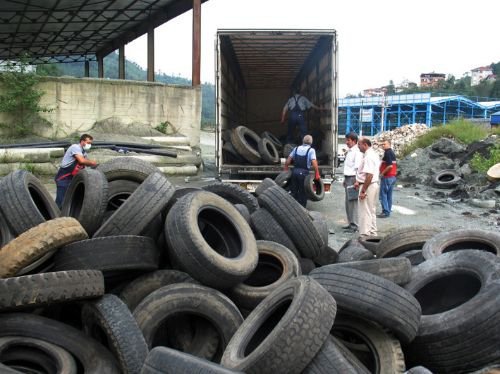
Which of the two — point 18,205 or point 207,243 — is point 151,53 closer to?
point 18,205

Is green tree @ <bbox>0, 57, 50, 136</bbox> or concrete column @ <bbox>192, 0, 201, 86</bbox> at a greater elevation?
concrete column @ <bbox>192, 0, 201, 86</bbox>

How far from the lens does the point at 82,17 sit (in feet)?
83.7

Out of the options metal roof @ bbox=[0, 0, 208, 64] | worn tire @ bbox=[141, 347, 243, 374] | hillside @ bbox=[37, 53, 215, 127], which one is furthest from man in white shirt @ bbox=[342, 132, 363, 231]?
hillside @ bbox=[37, 53, 215, 127]

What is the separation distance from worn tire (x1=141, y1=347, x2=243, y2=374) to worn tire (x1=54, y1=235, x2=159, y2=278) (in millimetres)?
1313

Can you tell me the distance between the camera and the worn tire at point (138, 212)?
4.43m

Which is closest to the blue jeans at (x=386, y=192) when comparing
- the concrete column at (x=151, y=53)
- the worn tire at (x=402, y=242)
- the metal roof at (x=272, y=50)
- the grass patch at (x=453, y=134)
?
the metal roof at (x=272, y=50)

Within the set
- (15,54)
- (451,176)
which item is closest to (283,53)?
(451,176)

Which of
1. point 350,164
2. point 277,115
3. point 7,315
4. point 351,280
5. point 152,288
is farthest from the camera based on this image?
point 277,115

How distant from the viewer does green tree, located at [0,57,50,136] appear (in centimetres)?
1460

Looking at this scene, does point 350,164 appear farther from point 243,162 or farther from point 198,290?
point 198,290

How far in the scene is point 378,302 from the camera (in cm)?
360

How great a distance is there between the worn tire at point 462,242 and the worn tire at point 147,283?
2.55 m

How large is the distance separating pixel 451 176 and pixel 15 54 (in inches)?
1211

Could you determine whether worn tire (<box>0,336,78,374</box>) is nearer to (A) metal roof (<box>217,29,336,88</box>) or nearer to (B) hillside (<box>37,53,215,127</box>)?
(A) metal roof (<box>217,29,336,88</box>)
